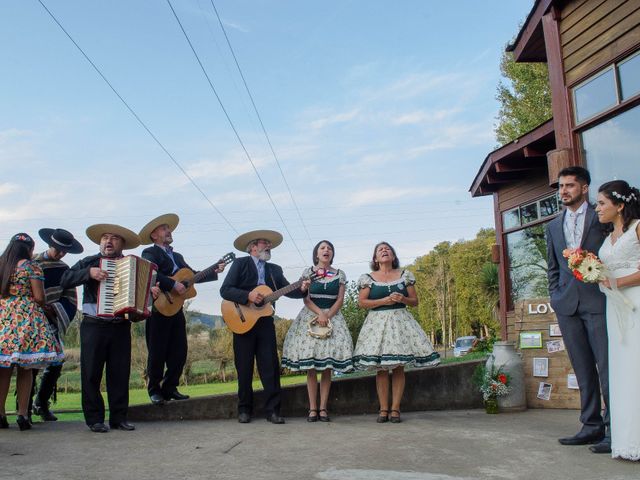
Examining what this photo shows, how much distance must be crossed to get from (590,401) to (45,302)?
16.7 feet

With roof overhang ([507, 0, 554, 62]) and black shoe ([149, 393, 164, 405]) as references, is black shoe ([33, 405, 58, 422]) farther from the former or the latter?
roof overhang ([507, 0, 554, 62])

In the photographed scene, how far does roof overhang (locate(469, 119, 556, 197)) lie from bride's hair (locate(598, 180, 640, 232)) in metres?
6.50

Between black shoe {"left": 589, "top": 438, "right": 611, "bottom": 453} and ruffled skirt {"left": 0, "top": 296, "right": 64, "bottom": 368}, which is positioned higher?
ruffled skirt {"left": 0, "top": 296, "right": 64, "bottom": 368}

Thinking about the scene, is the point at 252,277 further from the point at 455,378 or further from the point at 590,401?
the point at 590,401

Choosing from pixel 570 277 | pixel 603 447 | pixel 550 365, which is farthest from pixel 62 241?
pixel 550 365

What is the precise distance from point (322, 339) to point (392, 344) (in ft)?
2.47

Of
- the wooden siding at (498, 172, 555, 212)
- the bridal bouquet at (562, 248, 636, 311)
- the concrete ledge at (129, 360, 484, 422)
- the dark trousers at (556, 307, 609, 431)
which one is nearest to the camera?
the bridal bouquet at (562, 248, 636, 311)

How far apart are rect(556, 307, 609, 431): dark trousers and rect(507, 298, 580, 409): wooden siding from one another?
254cm

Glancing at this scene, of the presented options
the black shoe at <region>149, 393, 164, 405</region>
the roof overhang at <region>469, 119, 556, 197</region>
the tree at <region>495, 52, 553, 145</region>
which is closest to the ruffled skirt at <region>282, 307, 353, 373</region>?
the black shoe at <region>149, 393, 164, 405</region>

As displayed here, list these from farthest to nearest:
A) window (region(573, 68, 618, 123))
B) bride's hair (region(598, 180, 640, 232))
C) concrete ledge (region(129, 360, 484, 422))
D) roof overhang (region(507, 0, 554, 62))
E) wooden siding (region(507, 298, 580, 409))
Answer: roof overhang (region(507, 0, 554, 62)), wooden siding (region(507, 298, 580, 409)), window (region(573, 68, 618, 123)), concrete ledge (region(129, 360, 484, 422)), bride's hair (region(598, 180, 640, 232))

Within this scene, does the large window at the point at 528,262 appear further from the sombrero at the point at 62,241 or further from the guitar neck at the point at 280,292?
the sombrero at the point at 62,241

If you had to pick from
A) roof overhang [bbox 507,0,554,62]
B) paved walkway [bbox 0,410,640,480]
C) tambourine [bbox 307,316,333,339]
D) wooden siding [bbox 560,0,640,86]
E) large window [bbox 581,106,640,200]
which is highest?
Result: roof overhang [bbox 507,0,554,62]

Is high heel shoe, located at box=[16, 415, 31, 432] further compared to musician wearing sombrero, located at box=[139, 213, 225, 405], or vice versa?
musician wearing sombrero, located at box=[139, 213, 225, 405]

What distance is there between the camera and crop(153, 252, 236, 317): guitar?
6.82 metres
